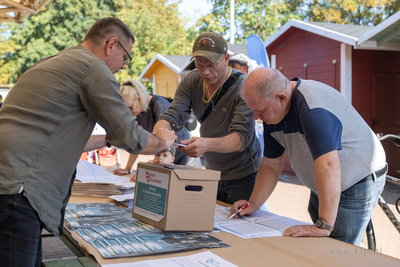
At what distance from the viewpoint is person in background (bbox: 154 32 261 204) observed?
2293 millimetres

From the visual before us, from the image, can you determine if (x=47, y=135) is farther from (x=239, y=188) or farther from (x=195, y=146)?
(x=239, y=188)

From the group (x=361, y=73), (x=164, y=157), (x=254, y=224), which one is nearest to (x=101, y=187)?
(x=164, y=157)

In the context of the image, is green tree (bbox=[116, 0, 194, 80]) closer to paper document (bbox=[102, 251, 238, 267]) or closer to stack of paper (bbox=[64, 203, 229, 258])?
stack of paper (bbox=[64, 203, 229, 258])

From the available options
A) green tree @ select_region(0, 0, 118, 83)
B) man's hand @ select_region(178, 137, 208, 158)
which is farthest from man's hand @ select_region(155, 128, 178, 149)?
green tree @ select_region(0, 0, 118, 83)

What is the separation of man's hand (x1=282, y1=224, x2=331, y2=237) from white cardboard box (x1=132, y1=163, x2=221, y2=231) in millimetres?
355

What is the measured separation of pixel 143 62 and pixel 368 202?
23623 mm

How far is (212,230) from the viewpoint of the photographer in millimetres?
1796

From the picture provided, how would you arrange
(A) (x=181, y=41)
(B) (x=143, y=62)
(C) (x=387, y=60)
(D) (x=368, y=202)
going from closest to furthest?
(D) (x=368, y=202) → (C) (x=387, y=60) → (B) (x=143, y=62) → (A) (x=181, y=41)

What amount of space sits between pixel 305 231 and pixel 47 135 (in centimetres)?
115

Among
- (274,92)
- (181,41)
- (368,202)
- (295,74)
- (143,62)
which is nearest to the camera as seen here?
(274,92)

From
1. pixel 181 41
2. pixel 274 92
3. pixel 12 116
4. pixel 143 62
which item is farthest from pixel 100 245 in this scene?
pixel 181 41

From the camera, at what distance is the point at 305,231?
1.69 metres

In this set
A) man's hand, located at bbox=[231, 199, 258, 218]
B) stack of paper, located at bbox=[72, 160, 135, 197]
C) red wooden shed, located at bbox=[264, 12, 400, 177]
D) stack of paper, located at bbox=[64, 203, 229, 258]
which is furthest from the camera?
red wooden shed, located at bbox=[264, 12, 400, 177]

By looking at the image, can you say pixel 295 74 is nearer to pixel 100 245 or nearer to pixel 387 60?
pixel 387 60
